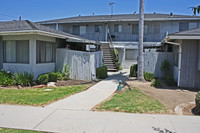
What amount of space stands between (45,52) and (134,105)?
7497 mm

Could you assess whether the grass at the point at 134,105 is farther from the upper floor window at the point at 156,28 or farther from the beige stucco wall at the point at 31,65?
the upper floor window at the point at 156,28

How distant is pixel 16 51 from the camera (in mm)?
10727

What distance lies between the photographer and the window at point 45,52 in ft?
35.0

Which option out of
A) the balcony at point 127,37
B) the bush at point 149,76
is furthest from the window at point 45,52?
the balcony at point 127,37

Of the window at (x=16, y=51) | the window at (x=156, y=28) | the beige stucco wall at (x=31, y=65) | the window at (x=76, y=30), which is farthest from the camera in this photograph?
the window at (x=76, y=30)

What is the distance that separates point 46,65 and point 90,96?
506 centimetres

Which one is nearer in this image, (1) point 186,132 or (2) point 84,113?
(1) point 186,132

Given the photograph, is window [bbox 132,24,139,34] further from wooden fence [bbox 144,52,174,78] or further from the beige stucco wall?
the beige stucco wall

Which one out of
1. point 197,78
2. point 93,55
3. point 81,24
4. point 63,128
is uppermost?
point 81,24

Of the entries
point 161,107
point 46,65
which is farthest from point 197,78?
point 46,65

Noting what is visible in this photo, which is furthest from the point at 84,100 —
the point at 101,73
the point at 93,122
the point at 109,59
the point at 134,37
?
the point at 134,37

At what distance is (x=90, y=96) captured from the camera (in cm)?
761

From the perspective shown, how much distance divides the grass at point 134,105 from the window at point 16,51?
6.65 metres

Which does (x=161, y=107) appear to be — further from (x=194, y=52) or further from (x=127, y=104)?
(x=194, y=52)
